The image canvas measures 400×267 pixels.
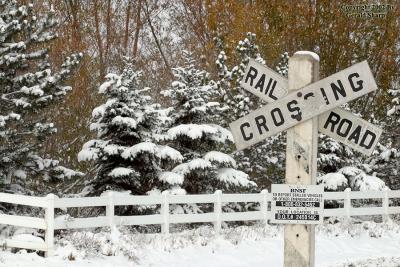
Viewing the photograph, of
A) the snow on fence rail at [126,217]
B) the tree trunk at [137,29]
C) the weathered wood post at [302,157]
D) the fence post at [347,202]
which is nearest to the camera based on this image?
the weathered wood post at [302,157]

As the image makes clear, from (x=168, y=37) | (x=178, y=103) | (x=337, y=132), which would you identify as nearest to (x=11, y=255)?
(x=337, y=132)

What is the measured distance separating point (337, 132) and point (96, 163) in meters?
14.0

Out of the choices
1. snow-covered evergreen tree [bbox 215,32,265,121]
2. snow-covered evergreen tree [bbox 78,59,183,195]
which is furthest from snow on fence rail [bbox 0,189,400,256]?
snow-covered evergreen tree [bbox 215,32,265,121]

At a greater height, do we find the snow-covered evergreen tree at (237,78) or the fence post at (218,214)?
the snow-covered evergreen tree at (237,78)

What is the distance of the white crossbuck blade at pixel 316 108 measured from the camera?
5078mm

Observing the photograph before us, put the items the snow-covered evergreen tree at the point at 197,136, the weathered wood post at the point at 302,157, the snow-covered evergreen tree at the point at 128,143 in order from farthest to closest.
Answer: the snow-covered evergreen tree at the point at 197,136 → the snow-covered evergreen tree at the point at 128,143 → the weathered wood post at the point at 302,157

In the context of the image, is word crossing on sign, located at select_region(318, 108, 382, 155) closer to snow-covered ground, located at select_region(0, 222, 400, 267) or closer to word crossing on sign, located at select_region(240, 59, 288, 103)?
word crossing on sign, located at select_region(240, 59, 288, 103)

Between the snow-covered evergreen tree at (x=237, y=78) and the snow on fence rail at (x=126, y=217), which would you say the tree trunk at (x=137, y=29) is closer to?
the snow-covered evergreen tree at (x=237, y=78)

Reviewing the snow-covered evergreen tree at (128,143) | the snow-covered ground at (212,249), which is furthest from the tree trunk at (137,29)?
the snow-covered ground at (212,249)

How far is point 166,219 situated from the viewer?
A: 14.6m

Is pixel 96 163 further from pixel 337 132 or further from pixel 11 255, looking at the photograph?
pixel 337 132

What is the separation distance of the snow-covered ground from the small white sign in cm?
603

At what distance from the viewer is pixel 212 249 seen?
13664 millimetres

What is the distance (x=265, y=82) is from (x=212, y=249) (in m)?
8.79
